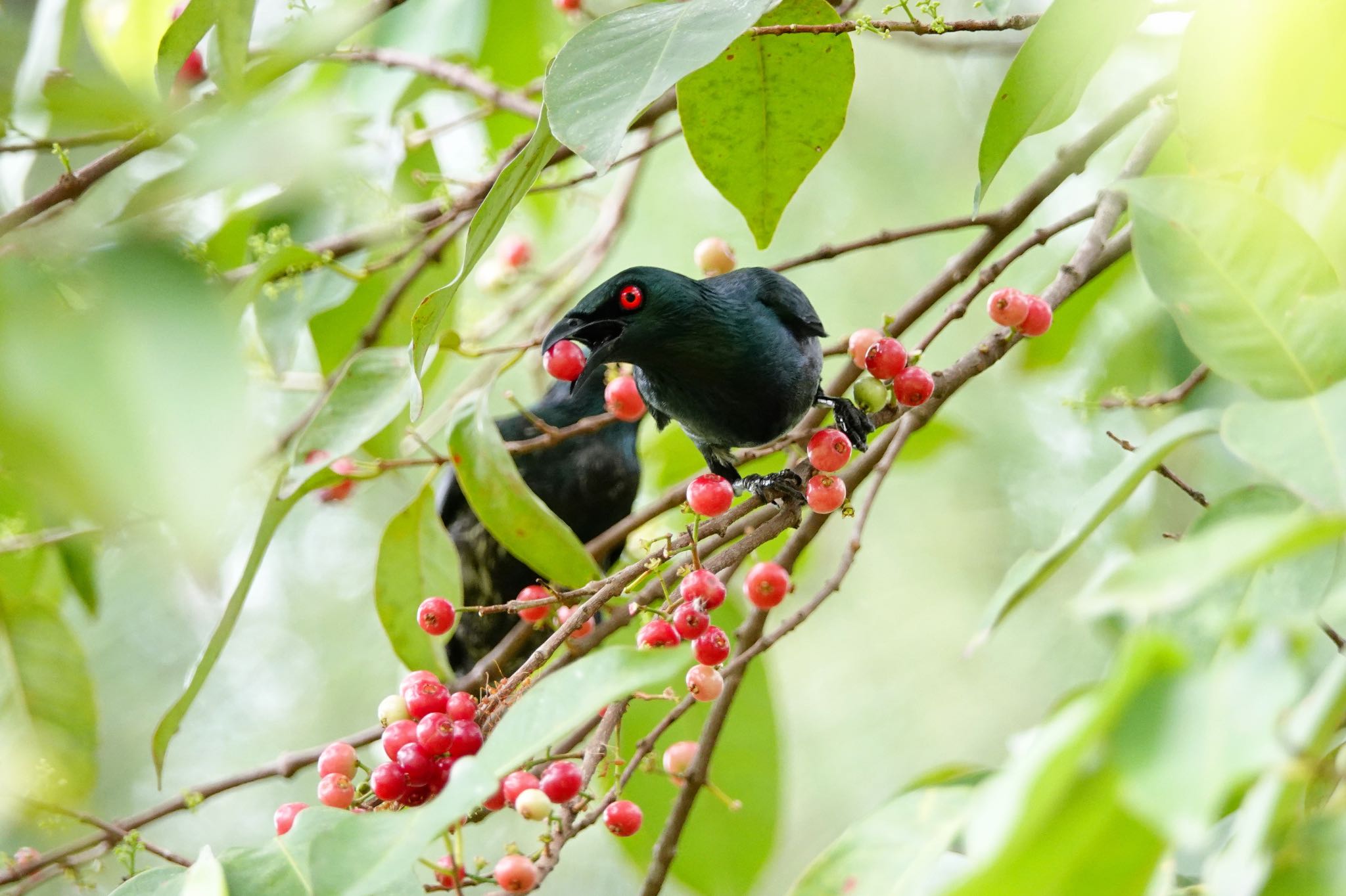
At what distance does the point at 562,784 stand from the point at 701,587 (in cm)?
28

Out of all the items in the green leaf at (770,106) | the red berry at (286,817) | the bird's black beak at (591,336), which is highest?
the green leaf at (770,106)

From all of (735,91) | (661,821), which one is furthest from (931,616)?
(735,91)

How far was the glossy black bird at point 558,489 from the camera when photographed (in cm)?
329

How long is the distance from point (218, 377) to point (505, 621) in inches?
89.5

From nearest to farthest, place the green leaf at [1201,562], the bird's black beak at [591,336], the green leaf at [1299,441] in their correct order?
the green leaf at [1201,562], the green leaf at [1299,441], the bird's black beak at [591,336]

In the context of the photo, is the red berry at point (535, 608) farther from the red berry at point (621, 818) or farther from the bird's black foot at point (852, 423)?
the bird's black foot at point (852, 423)

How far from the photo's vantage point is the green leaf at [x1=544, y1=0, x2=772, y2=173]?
3.87ft

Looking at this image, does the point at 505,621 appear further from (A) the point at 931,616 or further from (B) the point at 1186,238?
(B) the point at 1186,238

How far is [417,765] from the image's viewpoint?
50.1 inches

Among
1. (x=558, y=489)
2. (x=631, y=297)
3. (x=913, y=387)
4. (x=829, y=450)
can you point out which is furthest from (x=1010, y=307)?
(x=558, y=489)

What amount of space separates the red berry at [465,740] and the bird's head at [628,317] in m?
0.59

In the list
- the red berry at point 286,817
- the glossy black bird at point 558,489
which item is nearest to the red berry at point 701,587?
the red berry at point 286,817

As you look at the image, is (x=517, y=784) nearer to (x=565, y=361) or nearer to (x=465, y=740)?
(x=465, y=740)

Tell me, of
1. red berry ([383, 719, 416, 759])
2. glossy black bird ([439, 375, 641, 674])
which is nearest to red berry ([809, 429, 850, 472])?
red berry ([383, 719, 416, 759])
